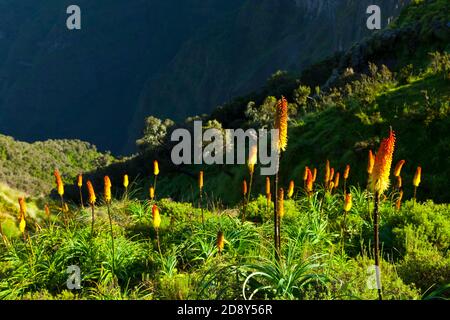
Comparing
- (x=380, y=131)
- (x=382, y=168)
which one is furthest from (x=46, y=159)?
(x=382, y=168)

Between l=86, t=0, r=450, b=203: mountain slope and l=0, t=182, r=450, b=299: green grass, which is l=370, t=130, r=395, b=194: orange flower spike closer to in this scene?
l=0, t=182, r=450, b=299: green grass

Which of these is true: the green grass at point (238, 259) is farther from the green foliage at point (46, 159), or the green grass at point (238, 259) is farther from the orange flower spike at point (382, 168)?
the green foliage at point (46, 159)

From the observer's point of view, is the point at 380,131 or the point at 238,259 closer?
the point at 238,259

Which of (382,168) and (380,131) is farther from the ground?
(380,131)

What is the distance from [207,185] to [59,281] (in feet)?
38.7

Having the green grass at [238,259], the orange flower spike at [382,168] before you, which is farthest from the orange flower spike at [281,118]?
the green grass at [238,259]

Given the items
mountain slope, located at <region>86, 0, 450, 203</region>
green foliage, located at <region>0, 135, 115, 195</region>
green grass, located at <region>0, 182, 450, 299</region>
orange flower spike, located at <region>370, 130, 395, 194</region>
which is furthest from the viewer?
green foliage, located at <region>0, 135, 115, 195</region>

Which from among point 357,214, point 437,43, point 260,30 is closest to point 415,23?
point 437,43

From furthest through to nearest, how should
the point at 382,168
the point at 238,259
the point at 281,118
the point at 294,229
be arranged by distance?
the point at 294,229
the point at 238,259
the point at 281,118
the point at 382,168

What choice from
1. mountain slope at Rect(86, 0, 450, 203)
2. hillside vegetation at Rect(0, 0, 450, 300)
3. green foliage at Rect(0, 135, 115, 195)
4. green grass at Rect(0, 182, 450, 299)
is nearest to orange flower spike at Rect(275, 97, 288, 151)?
hillside vegetation at Rect(0, 0, 450, 300)

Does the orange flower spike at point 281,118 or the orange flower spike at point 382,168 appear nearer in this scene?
the orange flower spike at point 382,168

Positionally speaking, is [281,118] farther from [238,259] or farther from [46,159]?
[46,159]

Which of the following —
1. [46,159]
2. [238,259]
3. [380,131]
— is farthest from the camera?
[46,159]
